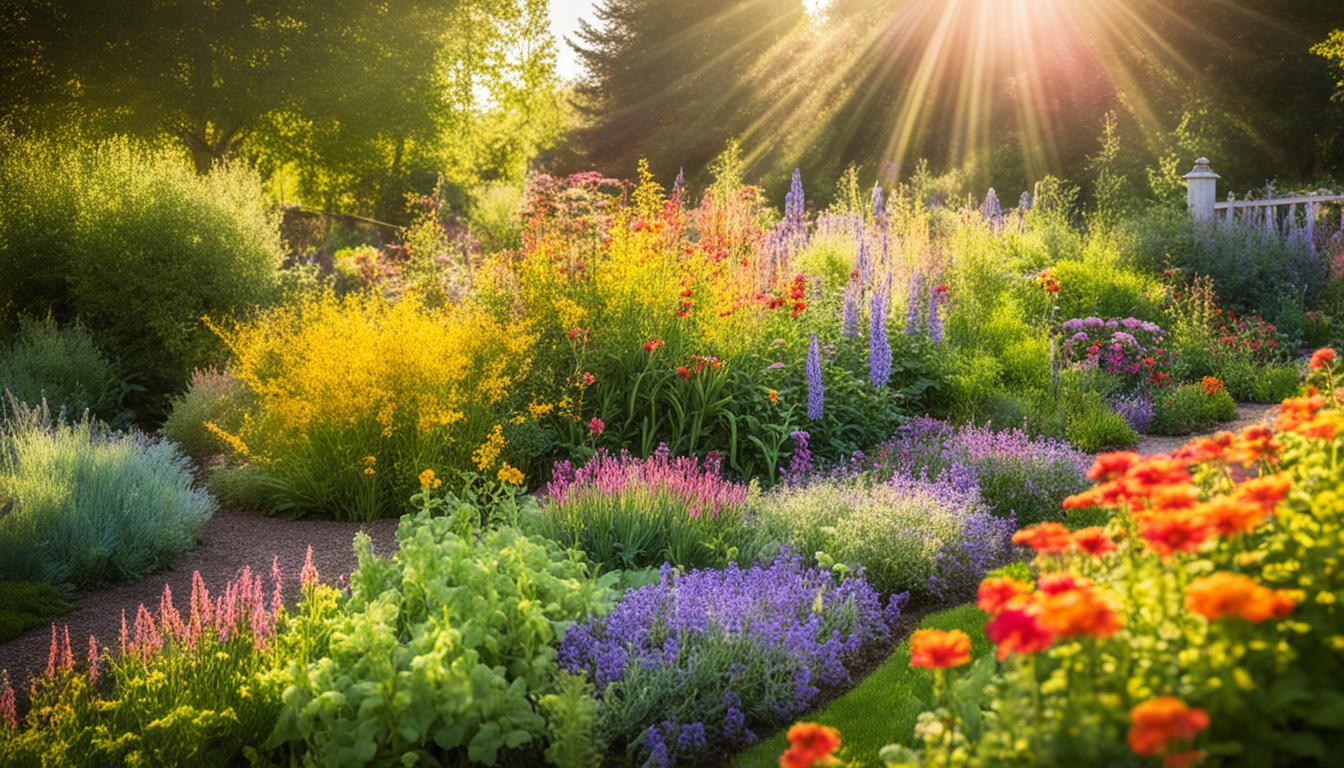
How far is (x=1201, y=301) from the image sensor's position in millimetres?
10250

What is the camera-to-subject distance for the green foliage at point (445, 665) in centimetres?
272

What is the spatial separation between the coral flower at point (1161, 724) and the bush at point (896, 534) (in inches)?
103

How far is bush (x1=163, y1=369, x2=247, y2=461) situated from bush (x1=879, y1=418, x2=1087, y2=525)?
479cm

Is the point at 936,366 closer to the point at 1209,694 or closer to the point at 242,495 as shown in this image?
the point at 242,495

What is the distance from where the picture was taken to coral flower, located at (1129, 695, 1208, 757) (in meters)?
1.38

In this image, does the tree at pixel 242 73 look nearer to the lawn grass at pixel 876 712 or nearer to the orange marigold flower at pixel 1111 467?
the lawn grass at pixel 876 712

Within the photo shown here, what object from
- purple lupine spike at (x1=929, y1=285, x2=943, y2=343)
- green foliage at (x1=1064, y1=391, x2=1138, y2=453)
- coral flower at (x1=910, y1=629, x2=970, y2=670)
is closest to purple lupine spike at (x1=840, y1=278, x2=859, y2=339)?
purple lupine spike at (x1=929, y1=285, x2=943, y2=343)

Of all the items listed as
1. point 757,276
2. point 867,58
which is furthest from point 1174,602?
point 867,58

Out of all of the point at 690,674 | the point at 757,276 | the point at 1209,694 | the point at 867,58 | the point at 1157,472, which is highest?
the point at 867,58

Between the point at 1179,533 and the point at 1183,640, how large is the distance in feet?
0.84

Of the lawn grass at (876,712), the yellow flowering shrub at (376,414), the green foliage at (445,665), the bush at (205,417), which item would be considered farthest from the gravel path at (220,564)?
the lawn grass at (876,712)

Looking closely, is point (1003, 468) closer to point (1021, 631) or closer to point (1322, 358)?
point (1322, 358)

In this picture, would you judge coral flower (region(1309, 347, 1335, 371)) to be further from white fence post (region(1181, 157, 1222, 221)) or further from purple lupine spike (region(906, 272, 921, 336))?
white fence post (region(1181, 157, 1222, 221))

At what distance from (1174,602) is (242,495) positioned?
5519 mm
